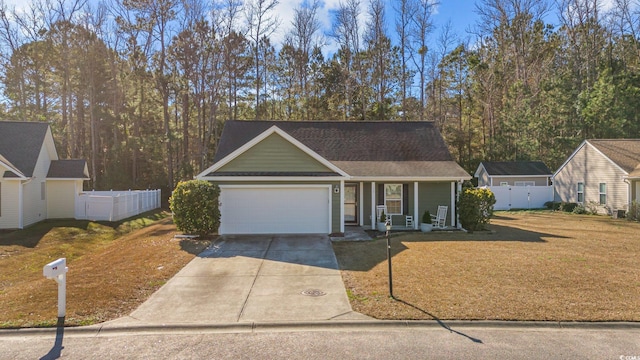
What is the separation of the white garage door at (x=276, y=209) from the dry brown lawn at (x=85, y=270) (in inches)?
70.3

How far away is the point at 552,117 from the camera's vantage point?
2981 cm

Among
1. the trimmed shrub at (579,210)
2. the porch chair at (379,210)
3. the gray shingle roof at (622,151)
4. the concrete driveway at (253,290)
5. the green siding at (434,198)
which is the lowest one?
the concrete driveway at (253,290)

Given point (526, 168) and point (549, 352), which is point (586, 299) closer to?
point (549, 352)

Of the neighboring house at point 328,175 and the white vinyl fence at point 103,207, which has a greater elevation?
the neighboring house at point 328,175

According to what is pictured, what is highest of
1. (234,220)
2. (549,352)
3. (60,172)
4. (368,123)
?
(368,123)

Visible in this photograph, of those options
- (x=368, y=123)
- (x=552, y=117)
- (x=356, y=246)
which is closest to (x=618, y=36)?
(x=552, y=117)

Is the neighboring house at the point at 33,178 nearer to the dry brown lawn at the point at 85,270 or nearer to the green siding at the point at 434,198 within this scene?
the dry brown lawn at the point at 85,270

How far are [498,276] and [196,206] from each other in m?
9.77

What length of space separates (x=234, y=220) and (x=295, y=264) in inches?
192

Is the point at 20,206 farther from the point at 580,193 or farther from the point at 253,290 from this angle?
the point at 580,193

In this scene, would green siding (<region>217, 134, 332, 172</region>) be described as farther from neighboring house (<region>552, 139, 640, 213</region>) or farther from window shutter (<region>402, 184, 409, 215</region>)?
neighboring house (<region>552, 139, 640, 213</region>)

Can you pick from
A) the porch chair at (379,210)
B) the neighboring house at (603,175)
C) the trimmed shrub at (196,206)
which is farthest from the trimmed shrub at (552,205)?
the trimmed shrub at (196,206)

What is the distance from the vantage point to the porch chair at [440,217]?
15.4 m

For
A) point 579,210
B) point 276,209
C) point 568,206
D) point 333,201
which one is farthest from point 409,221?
point 568,206
